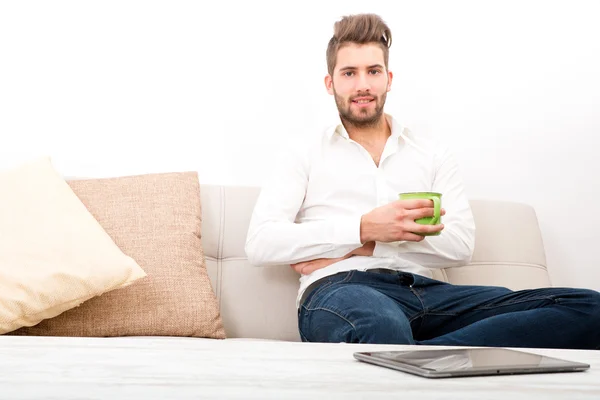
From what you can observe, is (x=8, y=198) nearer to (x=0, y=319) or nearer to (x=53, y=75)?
(x=0, y=319)

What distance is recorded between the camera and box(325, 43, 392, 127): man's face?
2234 millimetres

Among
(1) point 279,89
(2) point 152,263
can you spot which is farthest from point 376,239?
(1) point 279,89

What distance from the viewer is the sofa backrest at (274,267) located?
210cm

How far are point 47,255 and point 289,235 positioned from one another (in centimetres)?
61

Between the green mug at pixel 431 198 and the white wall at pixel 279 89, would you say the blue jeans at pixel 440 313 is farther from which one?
the white wall at pixel 279 89

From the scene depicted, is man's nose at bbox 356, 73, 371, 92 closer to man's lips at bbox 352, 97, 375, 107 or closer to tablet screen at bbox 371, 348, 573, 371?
man's lips at bbox 352, 97, 375, 107

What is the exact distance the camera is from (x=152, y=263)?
1915 millimetres

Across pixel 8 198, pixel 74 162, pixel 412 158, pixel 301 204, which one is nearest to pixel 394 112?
pixel 412 158

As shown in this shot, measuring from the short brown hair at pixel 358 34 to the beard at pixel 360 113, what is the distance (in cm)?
12

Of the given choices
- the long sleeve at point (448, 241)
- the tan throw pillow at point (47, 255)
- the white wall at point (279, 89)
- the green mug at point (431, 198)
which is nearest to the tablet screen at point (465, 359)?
the green mug at point (431, 198)

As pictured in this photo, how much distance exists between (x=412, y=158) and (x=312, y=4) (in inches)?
27.8

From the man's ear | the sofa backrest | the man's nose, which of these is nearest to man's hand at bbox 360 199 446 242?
the sofa backrest

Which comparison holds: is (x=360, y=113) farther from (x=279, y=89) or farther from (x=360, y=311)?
(x=360, y=311)

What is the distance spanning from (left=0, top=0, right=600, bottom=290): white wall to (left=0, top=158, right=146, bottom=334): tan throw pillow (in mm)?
513
